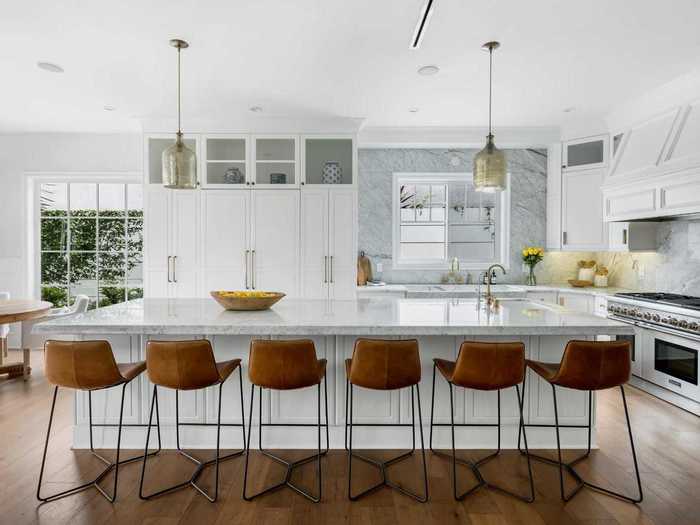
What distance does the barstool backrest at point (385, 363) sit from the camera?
83.8 inches

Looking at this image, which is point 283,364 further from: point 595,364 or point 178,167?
point 595,364

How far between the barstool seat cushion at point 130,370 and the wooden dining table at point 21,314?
1.85 meters

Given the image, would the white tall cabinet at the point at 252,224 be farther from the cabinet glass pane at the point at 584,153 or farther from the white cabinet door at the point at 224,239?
the cabinet glass pane at the point at 584,153

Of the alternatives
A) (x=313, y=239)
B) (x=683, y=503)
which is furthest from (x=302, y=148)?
(x=683, y=503)

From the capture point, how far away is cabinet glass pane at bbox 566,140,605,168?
459 centimetres

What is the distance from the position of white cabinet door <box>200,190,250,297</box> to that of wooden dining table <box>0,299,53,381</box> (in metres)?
1.41

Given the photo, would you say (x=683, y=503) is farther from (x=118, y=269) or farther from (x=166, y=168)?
(x=118, y=269)

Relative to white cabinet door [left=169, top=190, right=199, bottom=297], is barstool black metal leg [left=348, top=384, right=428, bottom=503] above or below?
below

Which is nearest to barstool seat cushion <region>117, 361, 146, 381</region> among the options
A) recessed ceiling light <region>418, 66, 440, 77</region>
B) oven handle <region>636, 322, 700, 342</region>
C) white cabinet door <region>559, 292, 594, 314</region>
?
recessed ceiling light <region>418, 66, 440, 77</region>

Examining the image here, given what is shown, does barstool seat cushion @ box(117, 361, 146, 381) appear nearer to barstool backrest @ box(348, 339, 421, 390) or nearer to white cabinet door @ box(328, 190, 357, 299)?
barstool backrest @ box(348, 339, 421, 390)

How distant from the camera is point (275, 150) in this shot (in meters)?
4.54

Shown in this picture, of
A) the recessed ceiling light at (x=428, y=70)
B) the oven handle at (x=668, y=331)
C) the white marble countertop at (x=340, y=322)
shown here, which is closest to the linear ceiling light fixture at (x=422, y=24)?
the recessed ceiling light at (x=428, y=70)

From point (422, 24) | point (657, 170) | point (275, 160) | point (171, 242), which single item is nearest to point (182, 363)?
point (422, 24)

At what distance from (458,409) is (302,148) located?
3.07 m
